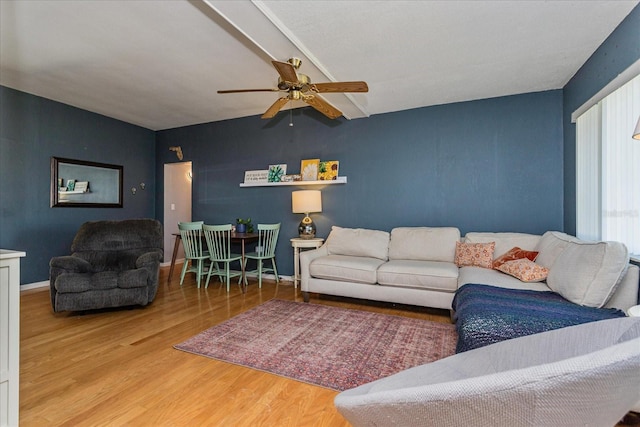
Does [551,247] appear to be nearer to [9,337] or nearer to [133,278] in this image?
[9,337]

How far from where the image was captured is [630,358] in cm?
53

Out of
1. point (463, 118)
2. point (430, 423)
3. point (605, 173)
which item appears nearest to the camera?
point (430, 423)

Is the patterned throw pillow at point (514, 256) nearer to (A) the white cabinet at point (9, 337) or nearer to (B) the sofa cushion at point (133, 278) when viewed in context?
(A) the white cabinet at point (9, 337)

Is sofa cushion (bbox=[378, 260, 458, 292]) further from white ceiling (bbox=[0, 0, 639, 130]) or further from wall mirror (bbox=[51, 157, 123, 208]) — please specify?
wall mirror (bbox=[51, 157, 123, 208])

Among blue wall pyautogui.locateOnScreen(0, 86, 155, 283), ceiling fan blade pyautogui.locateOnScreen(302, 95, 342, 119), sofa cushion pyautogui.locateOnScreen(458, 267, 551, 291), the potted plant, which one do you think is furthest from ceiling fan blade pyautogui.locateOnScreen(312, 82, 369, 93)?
blue wall pyautogui.locateOnScreen(0, 86, 155, 283)

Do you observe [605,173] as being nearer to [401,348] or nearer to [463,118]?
[463,118]

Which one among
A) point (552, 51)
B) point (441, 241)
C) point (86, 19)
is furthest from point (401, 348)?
point (86, 19)

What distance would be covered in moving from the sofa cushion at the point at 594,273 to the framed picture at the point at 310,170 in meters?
3.06

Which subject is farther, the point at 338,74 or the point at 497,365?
the point at 338,74

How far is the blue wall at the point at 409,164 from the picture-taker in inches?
134

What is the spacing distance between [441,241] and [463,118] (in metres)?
1.62

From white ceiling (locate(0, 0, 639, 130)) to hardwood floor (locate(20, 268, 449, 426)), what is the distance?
7.70ft

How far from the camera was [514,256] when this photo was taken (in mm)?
2852

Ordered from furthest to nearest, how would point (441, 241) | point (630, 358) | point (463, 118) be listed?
point (463, 118), point (441, 241), point (630, 358)
